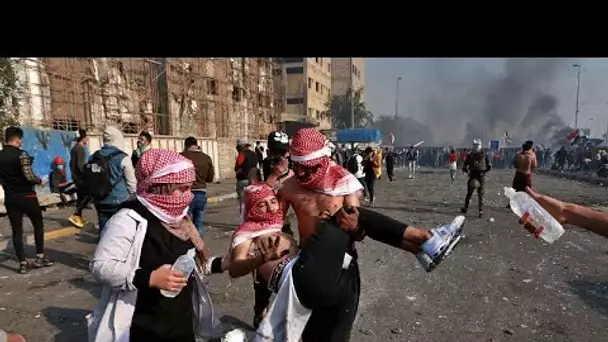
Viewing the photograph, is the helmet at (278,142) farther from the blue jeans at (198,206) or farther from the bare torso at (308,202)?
the blue jeans at (198,206)

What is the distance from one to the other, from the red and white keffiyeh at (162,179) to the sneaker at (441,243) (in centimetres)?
124

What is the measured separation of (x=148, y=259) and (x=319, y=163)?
3.69ft

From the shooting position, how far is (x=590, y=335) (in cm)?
363

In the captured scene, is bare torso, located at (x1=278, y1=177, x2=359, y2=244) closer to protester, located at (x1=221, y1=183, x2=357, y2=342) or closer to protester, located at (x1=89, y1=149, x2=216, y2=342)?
protester, located at (x1=221, y1=183, x2=357, y2=342)

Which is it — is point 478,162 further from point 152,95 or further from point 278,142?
point 152,95

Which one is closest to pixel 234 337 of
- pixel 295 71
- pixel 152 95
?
pixel 152 95

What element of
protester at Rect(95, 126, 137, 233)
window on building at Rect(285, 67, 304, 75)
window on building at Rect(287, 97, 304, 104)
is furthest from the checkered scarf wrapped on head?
window on building at Rect(285, 67, 304, 75)

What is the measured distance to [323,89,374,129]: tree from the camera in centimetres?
5494

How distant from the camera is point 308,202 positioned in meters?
2.59

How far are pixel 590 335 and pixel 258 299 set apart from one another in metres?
3.06

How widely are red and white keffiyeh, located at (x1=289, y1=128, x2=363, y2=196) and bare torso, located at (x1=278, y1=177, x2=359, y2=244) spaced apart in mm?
40
